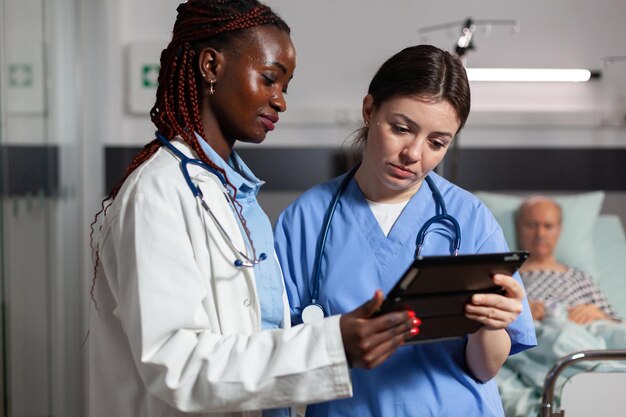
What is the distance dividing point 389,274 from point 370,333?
391 millimetres

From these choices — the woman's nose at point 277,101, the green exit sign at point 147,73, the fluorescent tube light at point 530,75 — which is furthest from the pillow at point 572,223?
the woman's nose at point 277,101

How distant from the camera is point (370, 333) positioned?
103cm

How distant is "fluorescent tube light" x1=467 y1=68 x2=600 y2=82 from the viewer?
3.52m

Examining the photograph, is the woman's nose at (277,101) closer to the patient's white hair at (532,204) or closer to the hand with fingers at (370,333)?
the hand with fingers at (370,333)

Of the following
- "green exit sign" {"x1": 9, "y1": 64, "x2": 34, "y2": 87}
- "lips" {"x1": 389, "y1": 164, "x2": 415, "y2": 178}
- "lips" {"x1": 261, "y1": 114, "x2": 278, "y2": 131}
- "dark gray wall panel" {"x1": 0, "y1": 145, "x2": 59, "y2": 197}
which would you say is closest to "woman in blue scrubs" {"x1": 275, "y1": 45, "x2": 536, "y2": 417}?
"lips" {"x1": 389, "y1": 164, "x2": 415, "y2": 178}

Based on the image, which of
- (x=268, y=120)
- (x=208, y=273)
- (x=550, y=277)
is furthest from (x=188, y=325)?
(x=550, y=277)

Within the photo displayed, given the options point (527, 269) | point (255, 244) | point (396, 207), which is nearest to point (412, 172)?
point (396, 207)

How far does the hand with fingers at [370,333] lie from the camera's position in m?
1.02

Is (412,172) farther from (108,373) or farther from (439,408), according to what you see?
(108,373)

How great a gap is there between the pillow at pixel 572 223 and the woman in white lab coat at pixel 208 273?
7.73ft

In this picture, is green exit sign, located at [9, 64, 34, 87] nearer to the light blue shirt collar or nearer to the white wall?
the light blue shirt collar

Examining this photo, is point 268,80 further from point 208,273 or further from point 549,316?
point 549,316

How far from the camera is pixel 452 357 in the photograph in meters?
1.39

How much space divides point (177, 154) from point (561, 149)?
296cm
